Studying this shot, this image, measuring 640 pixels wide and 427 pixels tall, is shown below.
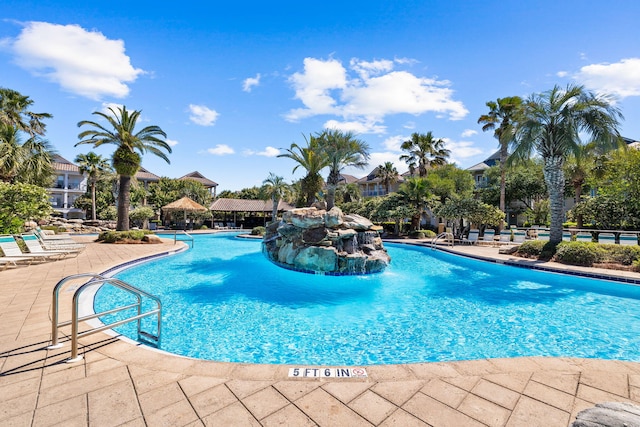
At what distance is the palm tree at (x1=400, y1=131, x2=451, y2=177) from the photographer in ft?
100

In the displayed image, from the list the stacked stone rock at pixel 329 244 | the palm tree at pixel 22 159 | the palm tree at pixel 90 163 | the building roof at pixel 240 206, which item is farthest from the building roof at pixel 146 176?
the stacked stone rock at pixel 329 244

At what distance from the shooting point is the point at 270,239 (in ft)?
48.3

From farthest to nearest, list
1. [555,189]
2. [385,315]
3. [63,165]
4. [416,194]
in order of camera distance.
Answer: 1. [63,165]
2. [416,194]
3. [555,189]
4. [385,315]

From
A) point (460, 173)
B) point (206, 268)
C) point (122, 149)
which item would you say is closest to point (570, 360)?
point (206, 268)

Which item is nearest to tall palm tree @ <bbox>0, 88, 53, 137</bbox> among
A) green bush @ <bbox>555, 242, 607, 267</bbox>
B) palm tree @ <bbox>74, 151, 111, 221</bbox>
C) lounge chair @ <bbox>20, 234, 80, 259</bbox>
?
palm tree @ <bbox>74, 151, 111, 221</bbox>

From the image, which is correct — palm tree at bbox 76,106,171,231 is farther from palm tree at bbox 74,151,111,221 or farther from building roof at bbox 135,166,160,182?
building roof at bbox 135,166,160,182

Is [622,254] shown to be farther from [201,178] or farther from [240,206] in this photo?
[201,178]

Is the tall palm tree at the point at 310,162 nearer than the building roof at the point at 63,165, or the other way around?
the tall palm tree at the point at 310,162

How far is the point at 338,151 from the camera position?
16.3 m

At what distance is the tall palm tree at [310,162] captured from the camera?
57.0 ft

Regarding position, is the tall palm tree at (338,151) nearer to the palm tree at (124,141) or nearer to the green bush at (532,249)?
the green bush at (532,249)

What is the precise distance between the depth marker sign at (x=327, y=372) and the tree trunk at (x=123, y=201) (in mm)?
21490

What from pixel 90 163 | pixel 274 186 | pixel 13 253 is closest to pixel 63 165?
pixel 90 163

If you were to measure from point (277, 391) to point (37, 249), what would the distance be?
13.4 meters
